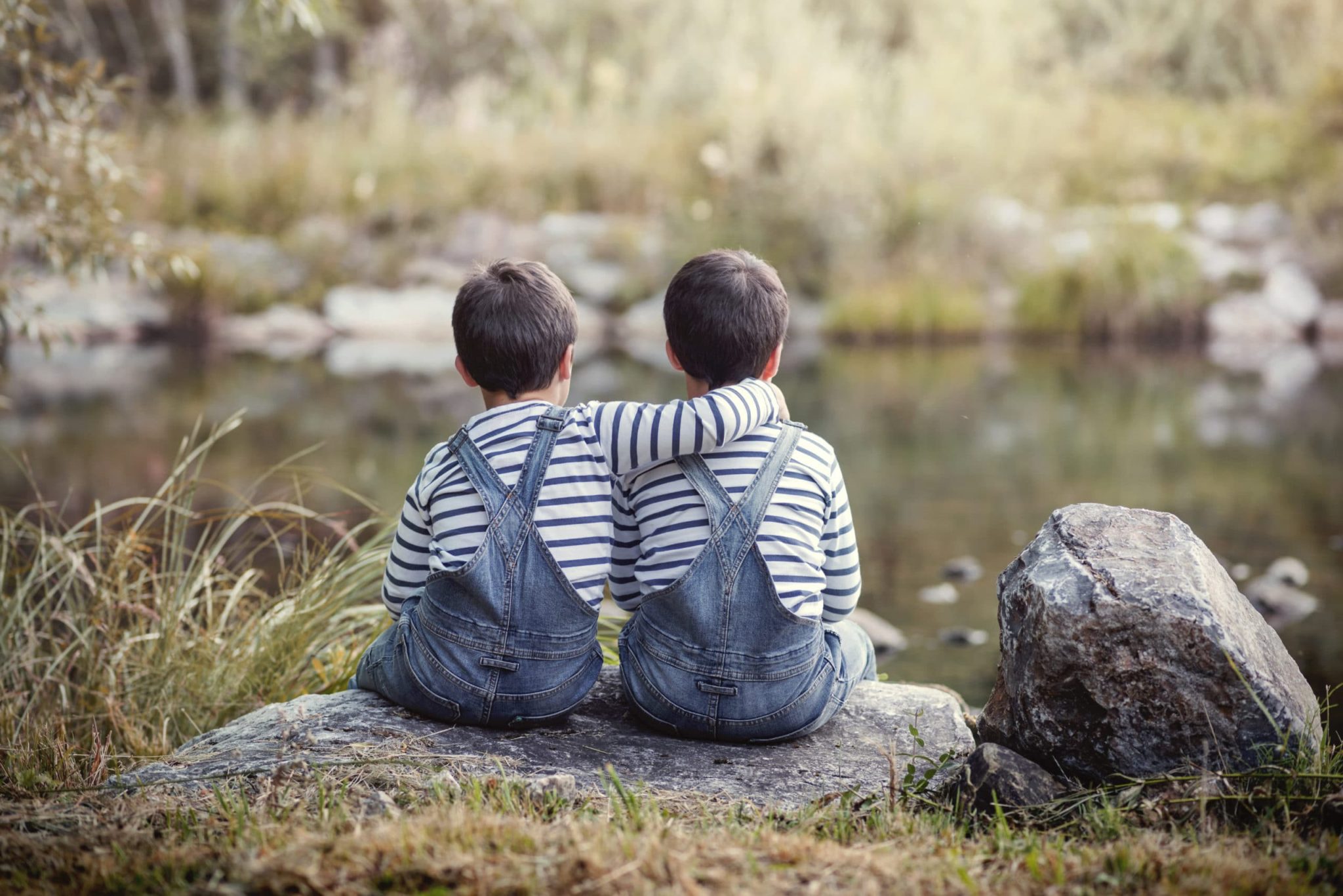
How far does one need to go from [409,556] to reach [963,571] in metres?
2.88

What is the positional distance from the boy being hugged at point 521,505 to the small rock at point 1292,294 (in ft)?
37.5

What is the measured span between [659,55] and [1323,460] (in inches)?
469

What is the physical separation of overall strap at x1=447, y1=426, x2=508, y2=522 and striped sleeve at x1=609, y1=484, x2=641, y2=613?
24 cm

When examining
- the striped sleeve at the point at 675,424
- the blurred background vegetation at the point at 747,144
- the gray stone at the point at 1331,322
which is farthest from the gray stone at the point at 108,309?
the gray stone at the point at 1331,322

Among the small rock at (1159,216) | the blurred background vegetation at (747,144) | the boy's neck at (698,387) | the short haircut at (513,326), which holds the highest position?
the blurred background vegetation at (747,144)

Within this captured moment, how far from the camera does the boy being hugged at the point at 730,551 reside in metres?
2.13

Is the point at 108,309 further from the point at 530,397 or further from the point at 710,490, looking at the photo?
the point at 710,490

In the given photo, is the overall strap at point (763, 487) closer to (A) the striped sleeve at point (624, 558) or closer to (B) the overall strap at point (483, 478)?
(A) the striped sleeve at point (624, 558)

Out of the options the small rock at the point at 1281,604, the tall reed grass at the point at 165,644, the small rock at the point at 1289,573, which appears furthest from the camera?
the small rock at the point at 1289,573

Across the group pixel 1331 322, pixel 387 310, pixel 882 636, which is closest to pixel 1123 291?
pixel 1331 322

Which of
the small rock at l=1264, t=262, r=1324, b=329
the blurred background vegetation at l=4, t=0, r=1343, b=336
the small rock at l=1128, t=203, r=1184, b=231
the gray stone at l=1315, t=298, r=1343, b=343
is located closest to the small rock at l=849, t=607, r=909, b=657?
the blurred background vegetation at l=4, t=0, r=1343, b=336

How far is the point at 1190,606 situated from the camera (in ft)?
6.22

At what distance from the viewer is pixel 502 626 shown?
83.7 inches

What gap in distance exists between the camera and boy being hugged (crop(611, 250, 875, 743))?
213 cm
